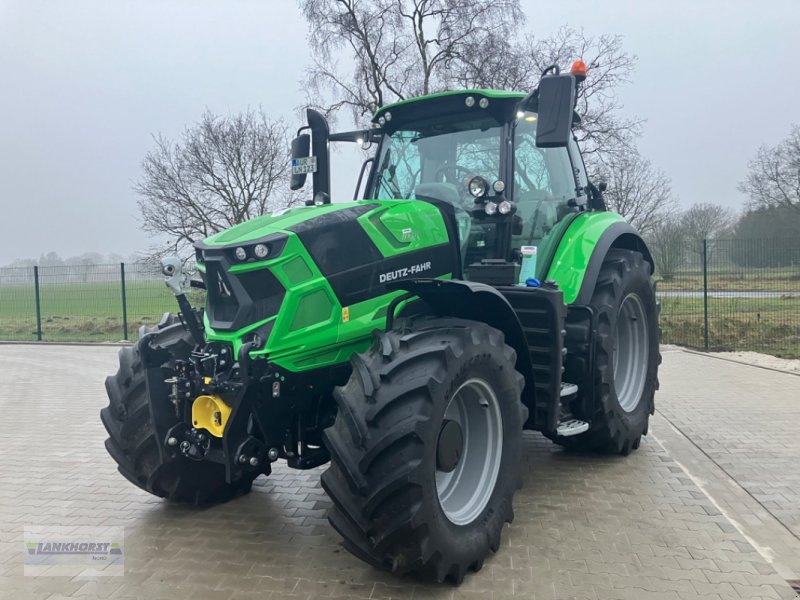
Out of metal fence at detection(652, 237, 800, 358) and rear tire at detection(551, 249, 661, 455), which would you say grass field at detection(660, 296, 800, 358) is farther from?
rear tire at detection(551, 249, 661, 455)

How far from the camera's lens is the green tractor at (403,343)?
3.01 m

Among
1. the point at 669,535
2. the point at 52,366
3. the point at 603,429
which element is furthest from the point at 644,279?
the point at 52,366

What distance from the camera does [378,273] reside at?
369 cm

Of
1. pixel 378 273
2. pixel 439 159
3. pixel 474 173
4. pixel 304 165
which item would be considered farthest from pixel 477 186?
pixel 304 165

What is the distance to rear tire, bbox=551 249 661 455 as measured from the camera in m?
4.70

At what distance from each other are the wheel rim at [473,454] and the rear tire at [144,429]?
→ 165 centimetres

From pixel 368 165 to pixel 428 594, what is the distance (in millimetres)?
3175

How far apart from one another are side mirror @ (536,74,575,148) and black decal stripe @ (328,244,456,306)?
0.95 meters

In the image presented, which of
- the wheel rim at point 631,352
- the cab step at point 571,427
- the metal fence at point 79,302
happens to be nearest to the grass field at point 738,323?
the wheel rim at point 631,352

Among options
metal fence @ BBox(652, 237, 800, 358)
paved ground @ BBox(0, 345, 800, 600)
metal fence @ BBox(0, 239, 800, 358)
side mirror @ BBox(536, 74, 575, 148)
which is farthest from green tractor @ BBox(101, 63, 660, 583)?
metal fence @ BBox(652, 237, 800, 358)

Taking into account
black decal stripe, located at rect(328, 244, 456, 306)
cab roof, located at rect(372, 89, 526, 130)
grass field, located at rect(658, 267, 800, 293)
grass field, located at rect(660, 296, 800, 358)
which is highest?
cab roof, located at rect(372, 89, 526, 130)

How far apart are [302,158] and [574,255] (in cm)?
215

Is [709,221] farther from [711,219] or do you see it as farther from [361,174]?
[361,174]

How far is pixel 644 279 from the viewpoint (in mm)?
5449
